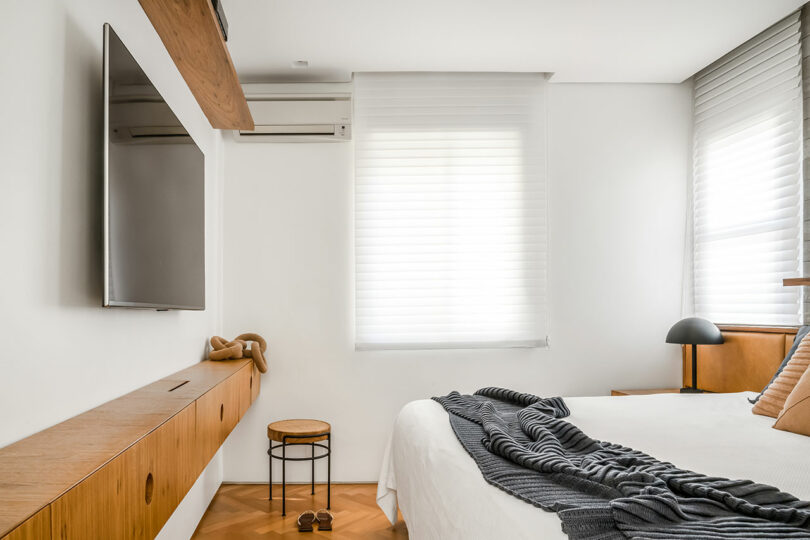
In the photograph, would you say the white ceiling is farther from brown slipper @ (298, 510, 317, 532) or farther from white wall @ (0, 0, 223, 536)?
brown slipper @ (298, 510, 317, 532)

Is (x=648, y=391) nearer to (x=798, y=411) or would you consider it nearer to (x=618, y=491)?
(x=798, y=411)

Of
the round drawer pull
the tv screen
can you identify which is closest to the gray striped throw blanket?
the round drawer pull

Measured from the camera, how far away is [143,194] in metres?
1.83

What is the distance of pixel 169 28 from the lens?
7.15 ft

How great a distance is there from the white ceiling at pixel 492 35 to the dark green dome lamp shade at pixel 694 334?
5.01ft

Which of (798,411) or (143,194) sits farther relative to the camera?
(798,411)

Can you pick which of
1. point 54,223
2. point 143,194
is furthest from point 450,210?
point 54,223

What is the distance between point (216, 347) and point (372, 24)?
1.85m

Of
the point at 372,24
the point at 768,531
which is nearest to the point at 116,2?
the point at 372,24

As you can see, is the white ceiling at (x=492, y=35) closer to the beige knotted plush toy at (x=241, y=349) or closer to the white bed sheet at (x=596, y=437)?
A: the beige knotted plush toy at (x=241, y=349)

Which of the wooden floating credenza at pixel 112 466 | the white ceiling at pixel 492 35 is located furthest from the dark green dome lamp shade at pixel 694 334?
the wooden floating credenza at pixel 112 466

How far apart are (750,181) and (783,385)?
1.43 metres

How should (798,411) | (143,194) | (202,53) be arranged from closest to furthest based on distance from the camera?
1. (143,194)
2. (798,411)
3. (202,53)

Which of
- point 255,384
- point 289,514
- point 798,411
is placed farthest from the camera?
point 255,384
